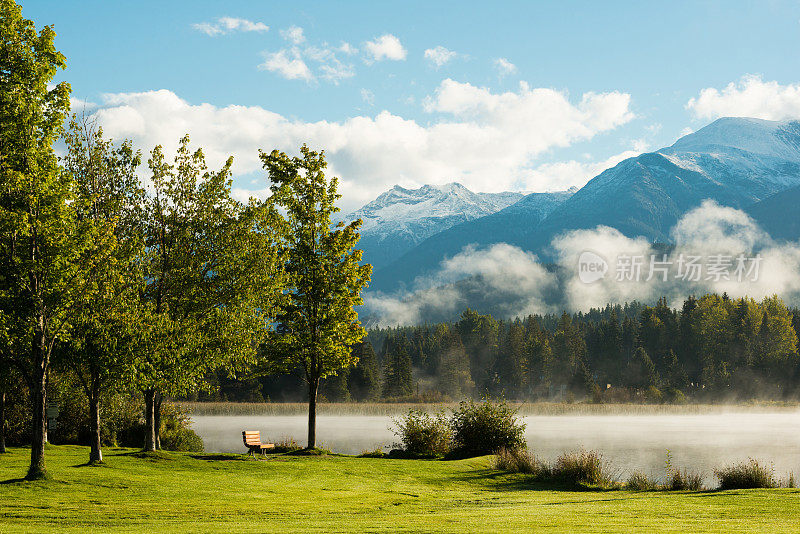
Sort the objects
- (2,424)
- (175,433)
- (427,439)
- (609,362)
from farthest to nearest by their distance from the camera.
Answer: (609,362)
(175,433)
(427,439)
(2,424)

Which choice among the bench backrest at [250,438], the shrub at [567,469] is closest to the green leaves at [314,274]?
the bench backrest at [250,438]

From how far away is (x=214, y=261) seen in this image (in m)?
34.9

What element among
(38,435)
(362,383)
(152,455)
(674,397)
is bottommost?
(674,397)

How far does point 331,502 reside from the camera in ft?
68.7

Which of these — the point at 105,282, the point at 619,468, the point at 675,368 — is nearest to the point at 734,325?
the point at 675,368

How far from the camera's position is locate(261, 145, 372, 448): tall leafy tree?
37562 millimetres

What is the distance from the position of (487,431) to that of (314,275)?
1195 centimetres

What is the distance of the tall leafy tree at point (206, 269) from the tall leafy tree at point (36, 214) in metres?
8.07

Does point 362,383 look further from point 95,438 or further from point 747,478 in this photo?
point 747,478

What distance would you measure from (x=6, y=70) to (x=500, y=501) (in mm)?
21130

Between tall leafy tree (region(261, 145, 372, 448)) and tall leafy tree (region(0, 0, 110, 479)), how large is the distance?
48.3ft

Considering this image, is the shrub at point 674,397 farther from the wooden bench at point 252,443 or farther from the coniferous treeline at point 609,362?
the wooden bench at point 252,443

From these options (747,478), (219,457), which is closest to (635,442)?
(747,478)

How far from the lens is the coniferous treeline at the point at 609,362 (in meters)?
134
